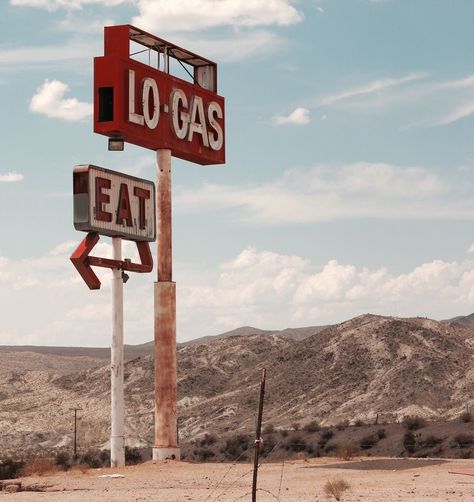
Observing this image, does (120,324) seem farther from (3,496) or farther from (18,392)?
(18,392)

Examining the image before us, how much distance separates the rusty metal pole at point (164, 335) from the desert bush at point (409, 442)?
43.9ft

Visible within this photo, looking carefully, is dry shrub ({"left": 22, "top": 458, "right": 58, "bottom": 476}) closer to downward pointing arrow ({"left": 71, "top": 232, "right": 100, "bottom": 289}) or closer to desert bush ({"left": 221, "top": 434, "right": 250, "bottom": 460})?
downward pointing arrow ({"left": 71, "top": 232, "right": 100, "bottom": 289})

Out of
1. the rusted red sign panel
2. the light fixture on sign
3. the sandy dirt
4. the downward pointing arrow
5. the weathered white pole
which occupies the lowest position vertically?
the sandy dirt

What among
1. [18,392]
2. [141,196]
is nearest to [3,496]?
[141,196]

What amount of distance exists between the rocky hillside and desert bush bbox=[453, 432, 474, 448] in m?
26.8

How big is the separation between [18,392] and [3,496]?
80.1 metres

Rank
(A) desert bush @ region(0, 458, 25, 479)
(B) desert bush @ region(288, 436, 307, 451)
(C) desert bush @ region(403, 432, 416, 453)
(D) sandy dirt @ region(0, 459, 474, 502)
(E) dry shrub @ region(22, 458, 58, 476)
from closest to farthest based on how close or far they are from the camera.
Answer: (D) sandy dirt @ region(0, 459, 474, 502) → (A) desert bush @ region(0, 458, 25, 479) → (E) dry shrub @ region(22, 458, 58, 476) → (C) desert bush @ region(403, 432, 416, 453) → (B) desert bush @ region(288, 436, 307, 451)

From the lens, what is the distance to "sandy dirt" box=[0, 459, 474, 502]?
26.9 meters

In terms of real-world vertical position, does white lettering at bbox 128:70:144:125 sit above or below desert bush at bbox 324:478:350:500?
above

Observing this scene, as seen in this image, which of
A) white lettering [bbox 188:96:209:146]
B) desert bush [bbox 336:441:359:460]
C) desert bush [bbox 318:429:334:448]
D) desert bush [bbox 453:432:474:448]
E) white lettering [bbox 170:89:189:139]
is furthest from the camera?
desert bush [bbox 318:429:334:448]

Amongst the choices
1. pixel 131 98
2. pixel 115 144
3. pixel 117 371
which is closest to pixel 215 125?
pixel 131 98

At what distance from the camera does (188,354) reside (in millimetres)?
106938

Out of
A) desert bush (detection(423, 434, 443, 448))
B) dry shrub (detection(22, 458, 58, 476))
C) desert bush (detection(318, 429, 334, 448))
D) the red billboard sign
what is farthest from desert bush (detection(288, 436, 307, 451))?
dry shrub (detection(22, 458, 58, 476))

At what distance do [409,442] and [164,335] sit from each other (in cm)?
1506
